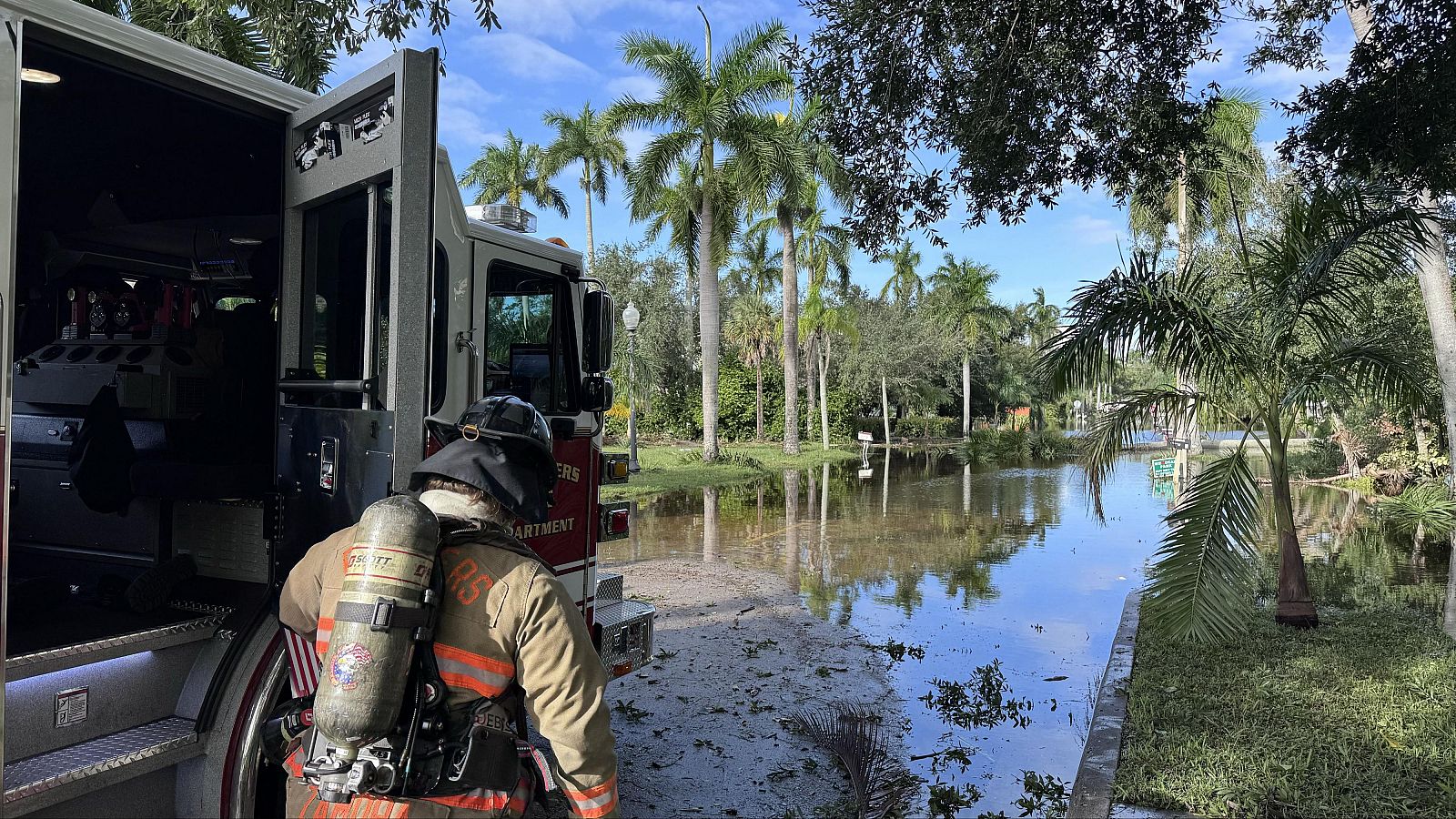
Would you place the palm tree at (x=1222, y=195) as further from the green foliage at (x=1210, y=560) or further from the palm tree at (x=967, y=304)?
the palm tree at (x=967, y=304)

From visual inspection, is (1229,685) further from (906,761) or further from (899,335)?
(899,335)

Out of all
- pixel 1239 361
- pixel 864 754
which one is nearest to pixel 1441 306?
pixel 1239 361

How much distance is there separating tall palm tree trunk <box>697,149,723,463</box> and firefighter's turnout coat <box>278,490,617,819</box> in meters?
22.5

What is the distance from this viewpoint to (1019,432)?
37312 mm

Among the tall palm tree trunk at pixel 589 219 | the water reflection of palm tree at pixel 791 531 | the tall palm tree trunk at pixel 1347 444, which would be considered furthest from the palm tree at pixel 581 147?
the tall palm tree trunk at pixel 1347 444

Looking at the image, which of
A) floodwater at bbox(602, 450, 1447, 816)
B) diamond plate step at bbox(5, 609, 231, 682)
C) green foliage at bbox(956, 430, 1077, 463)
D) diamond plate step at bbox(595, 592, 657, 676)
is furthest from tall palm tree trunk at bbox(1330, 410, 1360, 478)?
diamond plate step at bbox(5, 609, 231, 682)

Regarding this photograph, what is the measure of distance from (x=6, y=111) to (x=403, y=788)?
2160 mm

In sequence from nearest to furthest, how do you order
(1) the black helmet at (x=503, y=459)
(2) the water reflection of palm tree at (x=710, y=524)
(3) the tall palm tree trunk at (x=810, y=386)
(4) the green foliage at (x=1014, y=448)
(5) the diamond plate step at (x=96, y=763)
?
(1) the black helmet at (x=503, y=459)
(5) the diamond plate step at (x=96, y=763)
(2) the water reflection of palm tree at (x=710, y=524)
(4) the green foliage at (x=1014, y=448)
(3) the tall palm tree trunk at (x=810, y=386)

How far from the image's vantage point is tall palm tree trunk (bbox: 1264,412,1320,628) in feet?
23.4

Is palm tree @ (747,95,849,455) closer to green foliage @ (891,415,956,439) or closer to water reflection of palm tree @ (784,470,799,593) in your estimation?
water reflection of palm tree @ (784,470,799,593)

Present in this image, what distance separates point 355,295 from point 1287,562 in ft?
23.6

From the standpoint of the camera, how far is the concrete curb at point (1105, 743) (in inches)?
167

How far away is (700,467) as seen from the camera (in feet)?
82.5

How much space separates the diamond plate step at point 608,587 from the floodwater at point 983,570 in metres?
1.99
